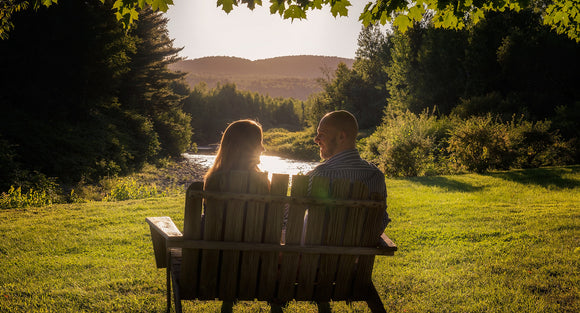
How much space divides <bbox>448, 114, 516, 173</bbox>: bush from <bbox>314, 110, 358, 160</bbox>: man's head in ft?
41.6

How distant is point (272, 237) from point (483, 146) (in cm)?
1366

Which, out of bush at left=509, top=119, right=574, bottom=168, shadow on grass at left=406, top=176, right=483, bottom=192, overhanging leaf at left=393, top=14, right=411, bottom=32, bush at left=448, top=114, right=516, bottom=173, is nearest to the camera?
overhanging leaf at left=393, top=14, right=411, bottom=32

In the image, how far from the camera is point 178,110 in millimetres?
36281

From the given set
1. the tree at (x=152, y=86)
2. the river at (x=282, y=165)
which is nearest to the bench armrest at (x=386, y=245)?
the river at (x=282, y=165)

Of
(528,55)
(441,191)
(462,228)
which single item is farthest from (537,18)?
(462,228)

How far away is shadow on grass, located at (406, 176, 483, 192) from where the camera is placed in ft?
34.4

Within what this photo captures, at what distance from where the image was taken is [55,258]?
15.9ft

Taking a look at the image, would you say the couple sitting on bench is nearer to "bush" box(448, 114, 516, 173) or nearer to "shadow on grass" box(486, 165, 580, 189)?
"shadow on grass" box(486, 165, 580, 189)

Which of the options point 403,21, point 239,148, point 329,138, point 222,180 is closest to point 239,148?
point 239,148

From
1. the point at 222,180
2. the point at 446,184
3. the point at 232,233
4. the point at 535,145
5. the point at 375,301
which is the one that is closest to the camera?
the point at 222,180

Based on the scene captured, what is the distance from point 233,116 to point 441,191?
6439 cm

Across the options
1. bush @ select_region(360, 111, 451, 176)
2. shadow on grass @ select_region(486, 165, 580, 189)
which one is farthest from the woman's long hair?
bush @ select_region(360, 111, 451, 176)

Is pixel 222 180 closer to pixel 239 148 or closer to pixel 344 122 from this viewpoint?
pixel 239 148

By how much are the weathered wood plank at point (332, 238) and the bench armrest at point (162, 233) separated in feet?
3.35
